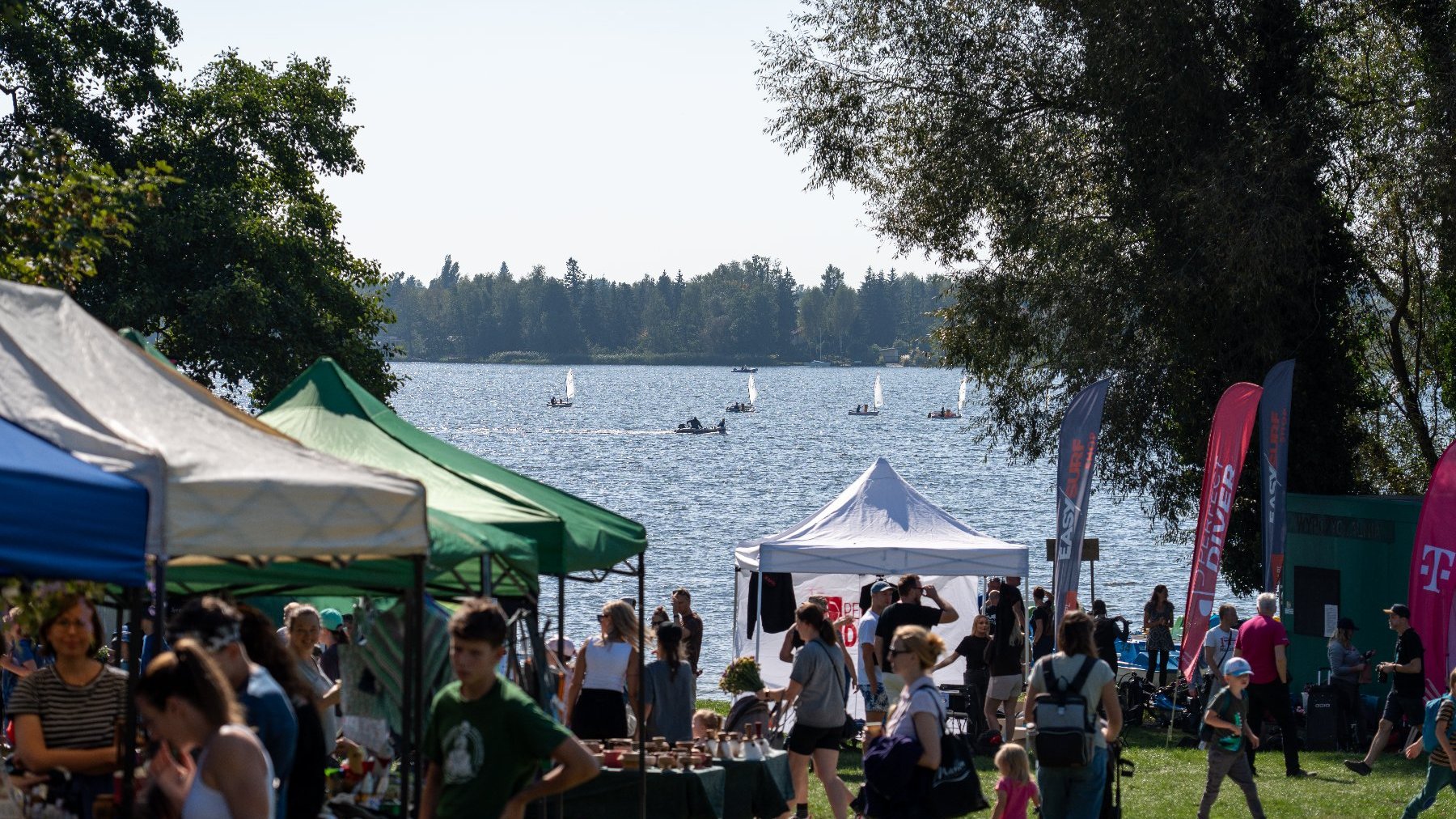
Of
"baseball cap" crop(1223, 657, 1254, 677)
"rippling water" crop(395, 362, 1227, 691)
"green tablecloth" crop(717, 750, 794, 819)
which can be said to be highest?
"baseball cap" crop(1223, 657, 1254, 677)

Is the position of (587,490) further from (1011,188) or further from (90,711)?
(90,711)

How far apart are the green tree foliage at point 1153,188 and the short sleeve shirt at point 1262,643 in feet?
23.1

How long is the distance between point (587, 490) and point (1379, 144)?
56.1m

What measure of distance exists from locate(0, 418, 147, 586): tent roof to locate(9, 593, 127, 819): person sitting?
77.2 inches

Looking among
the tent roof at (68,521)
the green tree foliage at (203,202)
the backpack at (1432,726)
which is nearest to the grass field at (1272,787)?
the backpack at (1432,726)

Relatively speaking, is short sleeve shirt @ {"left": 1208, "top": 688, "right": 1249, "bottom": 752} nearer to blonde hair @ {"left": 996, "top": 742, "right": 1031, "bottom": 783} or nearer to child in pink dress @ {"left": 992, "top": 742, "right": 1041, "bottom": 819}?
child in pink dress @ {"left": 992, "top": 742, "right": 1041, "bottom": 819}

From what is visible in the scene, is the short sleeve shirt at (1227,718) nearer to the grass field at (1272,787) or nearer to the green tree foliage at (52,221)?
the grass field at (1272,787)

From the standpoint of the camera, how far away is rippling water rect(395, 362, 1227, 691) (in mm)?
43375

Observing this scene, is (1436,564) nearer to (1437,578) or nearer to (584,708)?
(1437,578)

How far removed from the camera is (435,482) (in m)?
8.40

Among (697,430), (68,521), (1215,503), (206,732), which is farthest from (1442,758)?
(697,430)

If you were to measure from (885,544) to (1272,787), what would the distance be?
4.65m

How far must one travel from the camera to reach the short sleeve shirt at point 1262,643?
13.7 metres

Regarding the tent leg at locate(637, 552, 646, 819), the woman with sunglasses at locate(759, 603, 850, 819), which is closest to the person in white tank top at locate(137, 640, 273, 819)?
the tent leg at locate(637, 552, 646, 819)
